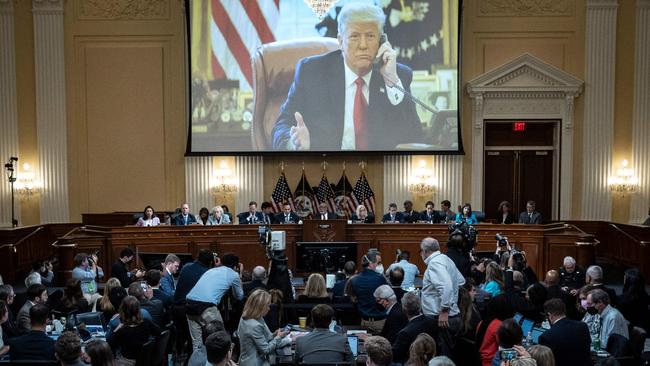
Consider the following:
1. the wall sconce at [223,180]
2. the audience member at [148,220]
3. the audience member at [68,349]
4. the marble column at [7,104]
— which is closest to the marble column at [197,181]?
the wall sconce at [223,180]

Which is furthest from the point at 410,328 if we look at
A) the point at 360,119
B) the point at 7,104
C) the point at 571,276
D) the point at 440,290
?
the point at 7,104

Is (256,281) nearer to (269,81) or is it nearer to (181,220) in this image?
(181,220)

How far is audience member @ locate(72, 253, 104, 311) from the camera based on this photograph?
8.96 m

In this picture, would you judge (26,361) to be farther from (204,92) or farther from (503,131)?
(503,131)

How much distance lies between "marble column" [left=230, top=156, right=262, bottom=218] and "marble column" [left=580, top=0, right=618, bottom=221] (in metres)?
7.98

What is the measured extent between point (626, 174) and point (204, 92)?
413 inches

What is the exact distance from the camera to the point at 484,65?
17734 millimetres

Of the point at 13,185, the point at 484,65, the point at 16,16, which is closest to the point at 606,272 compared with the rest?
the point at 484,65

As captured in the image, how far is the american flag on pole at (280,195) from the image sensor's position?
57.5 ft

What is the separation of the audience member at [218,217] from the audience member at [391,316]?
8277 mm

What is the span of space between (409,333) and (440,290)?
1.09 m

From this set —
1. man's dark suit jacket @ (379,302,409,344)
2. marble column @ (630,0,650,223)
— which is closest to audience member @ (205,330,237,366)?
man's dark suit jacket @ (379,302,409,344)

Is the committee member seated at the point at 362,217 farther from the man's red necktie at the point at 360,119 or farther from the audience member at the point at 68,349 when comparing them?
the audience member at the point at 68,349

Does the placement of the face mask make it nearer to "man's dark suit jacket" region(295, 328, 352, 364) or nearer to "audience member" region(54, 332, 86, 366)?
"man's dark suit jacket" region(295, 328, 352, 364)
